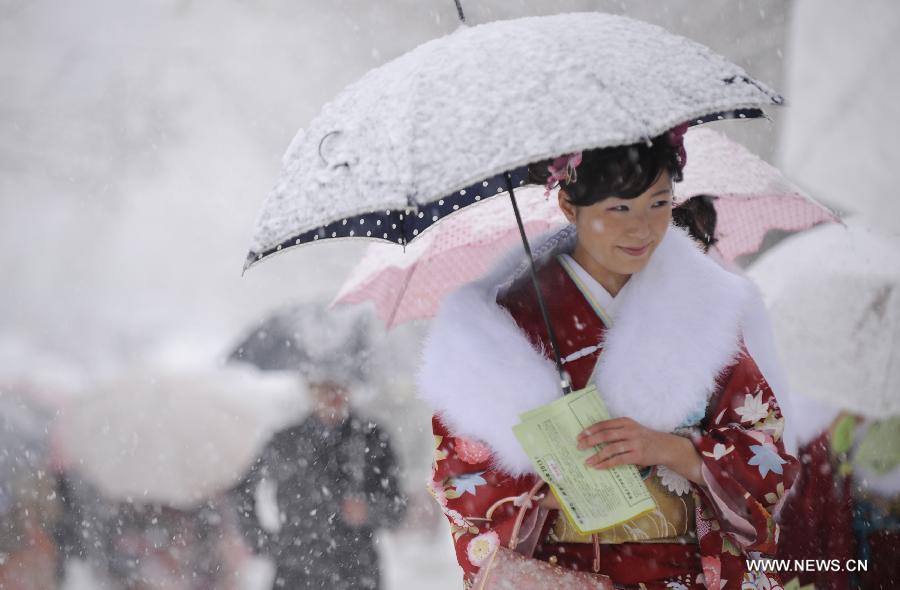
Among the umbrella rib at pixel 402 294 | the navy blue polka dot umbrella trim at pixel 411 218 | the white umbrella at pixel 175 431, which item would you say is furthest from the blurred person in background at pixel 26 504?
the navy blue polka dot umbrella trim at pixel 411 218

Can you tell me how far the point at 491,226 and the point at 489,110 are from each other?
120 cm

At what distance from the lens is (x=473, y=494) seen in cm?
191

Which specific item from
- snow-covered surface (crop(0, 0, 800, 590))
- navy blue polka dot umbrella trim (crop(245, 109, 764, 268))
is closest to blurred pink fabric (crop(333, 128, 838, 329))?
navy blue polka dot umbrella trim (crop(245, 109, 764, 268))

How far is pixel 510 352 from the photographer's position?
1864 mm

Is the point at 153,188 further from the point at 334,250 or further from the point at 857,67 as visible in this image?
the point at 857,67

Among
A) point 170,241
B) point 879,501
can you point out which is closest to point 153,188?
point 170,241

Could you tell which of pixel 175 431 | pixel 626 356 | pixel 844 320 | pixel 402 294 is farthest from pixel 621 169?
pixel 175 431

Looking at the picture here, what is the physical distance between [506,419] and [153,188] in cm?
494

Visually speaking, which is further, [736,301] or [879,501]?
[879,501]

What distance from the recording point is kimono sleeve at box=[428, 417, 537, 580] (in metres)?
1.88

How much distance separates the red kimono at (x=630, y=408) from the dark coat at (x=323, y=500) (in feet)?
6.57

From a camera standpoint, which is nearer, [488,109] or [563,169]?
[488,109]
